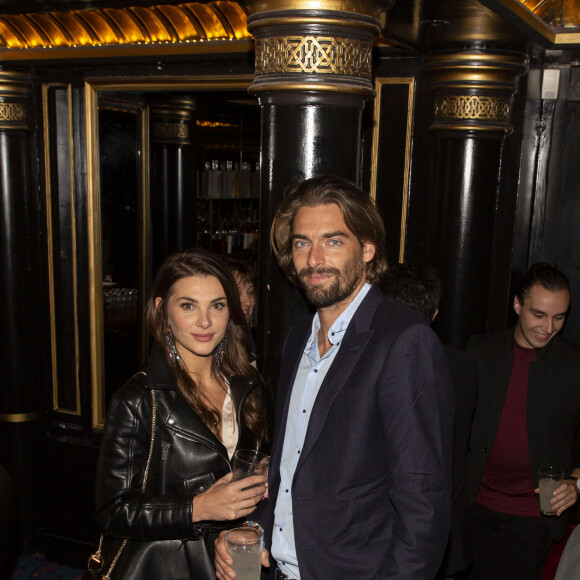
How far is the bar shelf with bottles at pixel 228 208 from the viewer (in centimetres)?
720

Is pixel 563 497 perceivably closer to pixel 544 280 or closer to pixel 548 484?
pixel 548 484

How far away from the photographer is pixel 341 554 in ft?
5.53

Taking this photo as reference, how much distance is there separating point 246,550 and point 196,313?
699 millimetres

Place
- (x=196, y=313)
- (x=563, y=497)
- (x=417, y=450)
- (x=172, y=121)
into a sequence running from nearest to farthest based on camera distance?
(x=417, y=450) → (x=196, y=313) → (x=563, y=497) → (x=172, y=121)

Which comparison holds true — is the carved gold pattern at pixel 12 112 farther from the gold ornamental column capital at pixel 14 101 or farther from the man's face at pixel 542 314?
the man's face at pixel 542 314

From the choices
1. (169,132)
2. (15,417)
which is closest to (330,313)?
(15,417)

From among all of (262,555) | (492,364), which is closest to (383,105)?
(492,364)

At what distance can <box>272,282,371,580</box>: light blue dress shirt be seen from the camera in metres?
1.81

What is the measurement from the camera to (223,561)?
184cm

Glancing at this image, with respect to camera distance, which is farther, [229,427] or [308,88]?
[229,427]

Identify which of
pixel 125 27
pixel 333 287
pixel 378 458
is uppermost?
pixel 125 27

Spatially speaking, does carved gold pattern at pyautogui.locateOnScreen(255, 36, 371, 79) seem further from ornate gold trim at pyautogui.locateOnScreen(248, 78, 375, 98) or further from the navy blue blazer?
the navy blue blazer

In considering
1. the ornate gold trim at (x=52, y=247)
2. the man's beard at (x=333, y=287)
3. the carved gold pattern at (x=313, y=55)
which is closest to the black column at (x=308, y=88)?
the carved gold pattern at (x=313, y=55)

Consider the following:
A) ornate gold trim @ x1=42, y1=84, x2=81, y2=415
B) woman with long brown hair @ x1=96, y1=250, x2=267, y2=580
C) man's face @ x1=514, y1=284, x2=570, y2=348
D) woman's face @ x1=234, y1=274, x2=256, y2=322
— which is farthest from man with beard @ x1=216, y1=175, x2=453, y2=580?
ornate gold trim @ x1=42, y1=84, x2=81, y2=415
